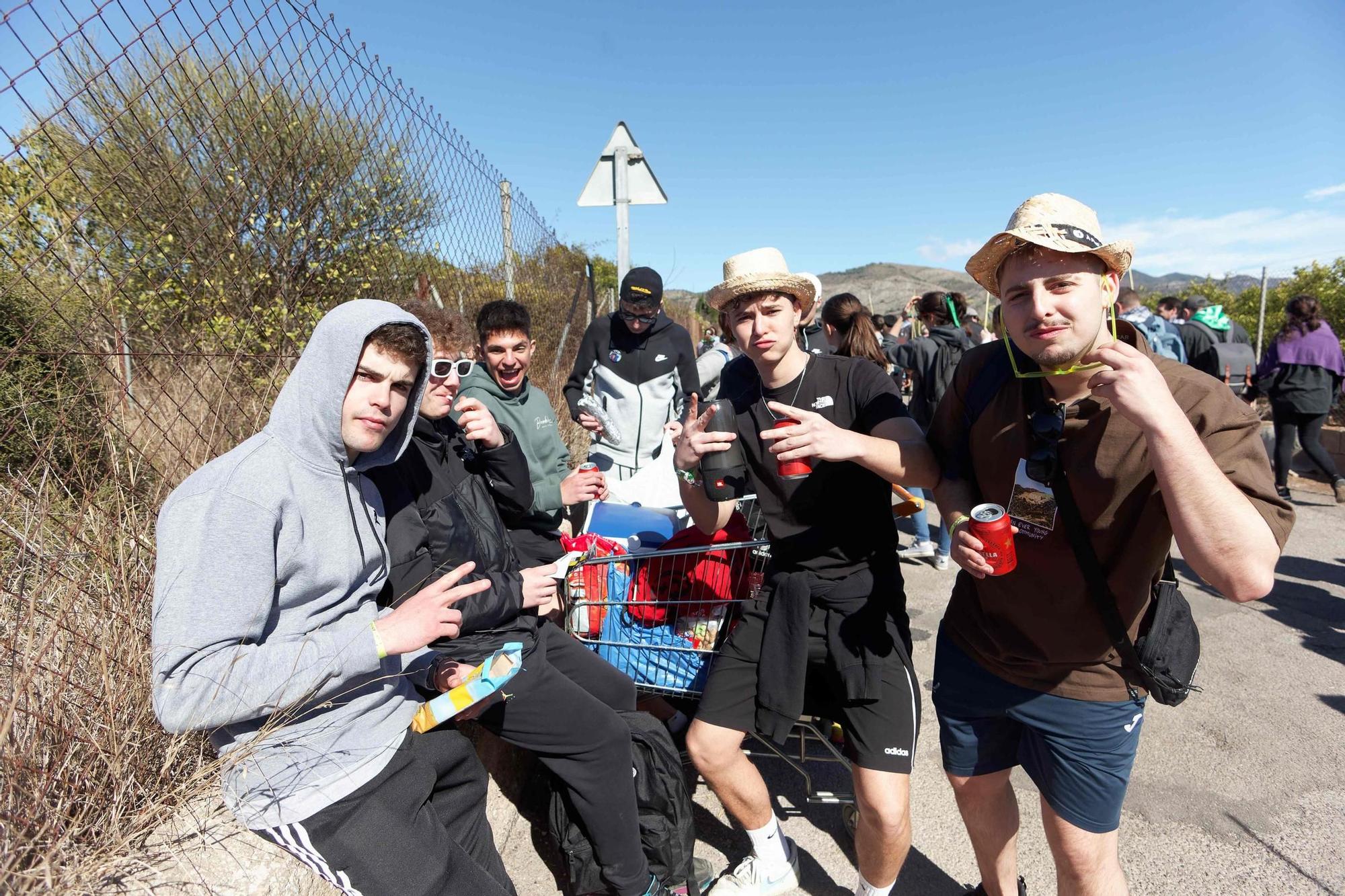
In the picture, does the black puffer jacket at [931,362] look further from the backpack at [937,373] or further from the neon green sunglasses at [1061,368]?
the neon green sunglasses at [1061,368]

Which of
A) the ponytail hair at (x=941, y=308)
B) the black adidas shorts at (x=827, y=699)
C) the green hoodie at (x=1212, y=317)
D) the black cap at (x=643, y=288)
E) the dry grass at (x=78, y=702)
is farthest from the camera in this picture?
the green hoodie at (x=1212, y=317)

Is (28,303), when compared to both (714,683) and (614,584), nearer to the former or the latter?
(614,584)

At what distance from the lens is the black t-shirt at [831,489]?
2434 millimetres

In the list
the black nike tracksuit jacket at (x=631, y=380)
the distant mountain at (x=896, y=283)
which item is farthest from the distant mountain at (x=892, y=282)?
the black nike tracksuit jacket at (x=631, y=380)

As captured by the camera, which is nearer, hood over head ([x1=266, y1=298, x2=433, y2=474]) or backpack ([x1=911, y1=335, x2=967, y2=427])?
hood over head ([x1=266, y1=298, x2=433, y2=474])

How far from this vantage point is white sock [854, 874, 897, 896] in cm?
237

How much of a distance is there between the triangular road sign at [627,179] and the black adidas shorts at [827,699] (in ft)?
15.9

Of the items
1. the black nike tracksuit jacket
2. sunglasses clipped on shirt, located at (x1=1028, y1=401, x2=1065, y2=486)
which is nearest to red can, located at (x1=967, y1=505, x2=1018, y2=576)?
sunglasses clipped on shirt, located at (x1=1028, y1=401, x2=1065, y2=486)

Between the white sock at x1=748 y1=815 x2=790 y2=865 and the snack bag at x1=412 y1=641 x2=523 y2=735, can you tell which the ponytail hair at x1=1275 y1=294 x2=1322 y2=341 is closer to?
the white sock at x1=748 y1=815 x2=790 y2=865

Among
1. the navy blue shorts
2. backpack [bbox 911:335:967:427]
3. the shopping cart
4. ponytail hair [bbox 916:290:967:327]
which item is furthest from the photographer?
ponytail hair [bbox 916:290:967:327]

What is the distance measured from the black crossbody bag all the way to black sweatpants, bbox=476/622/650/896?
1530 mm

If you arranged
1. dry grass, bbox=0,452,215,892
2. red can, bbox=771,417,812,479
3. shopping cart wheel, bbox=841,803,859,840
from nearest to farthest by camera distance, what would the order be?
dry grass, bbox=0,452,215,892, red can, bbox=771,417,812,479, shopping cart wheel, bbox=841,803,859,840

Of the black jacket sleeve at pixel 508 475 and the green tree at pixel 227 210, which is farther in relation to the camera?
the green tree at pixel 227 210

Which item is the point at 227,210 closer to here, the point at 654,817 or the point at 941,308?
the point at 654,817
